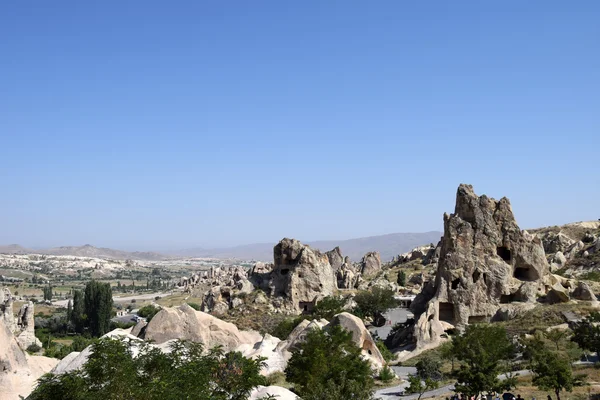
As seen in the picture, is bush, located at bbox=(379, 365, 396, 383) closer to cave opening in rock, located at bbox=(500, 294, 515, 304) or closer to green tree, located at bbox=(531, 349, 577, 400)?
green tree, located at bbox=(531, 349, 577, 400)

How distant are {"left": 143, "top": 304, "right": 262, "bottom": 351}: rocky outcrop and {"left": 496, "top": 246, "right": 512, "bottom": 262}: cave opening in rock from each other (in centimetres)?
2427

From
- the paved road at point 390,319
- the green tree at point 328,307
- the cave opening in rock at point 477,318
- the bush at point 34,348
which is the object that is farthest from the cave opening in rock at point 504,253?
the bush at point 34,348

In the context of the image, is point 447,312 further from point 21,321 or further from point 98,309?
point 98,309

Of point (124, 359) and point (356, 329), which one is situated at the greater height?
point (124, 359)

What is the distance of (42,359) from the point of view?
69.7 ft

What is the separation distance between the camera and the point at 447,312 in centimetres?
4553

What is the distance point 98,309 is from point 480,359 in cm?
5950

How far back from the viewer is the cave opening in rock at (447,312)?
45344 mm

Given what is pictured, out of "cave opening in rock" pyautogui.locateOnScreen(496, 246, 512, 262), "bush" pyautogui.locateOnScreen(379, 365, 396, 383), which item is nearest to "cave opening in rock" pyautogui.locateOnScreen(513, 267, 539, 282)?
"cave opening in rock" pyautogui.locateOnScreen(496, 246, 512, 262)

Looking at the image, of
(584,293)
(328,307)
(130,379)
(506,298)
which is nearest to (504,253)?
(506,298)

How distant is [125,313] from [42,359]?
8039cm

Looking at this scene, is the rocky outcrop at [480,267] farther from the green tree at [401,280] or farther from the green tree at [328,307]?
the green tree at [401,280]

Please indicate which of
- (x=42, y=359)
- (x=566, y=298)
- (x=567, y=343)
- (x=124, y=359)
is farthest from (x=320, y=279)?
(x=124, y=359)

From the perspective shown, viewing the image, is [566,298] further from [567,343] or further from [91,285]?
[91,285]
